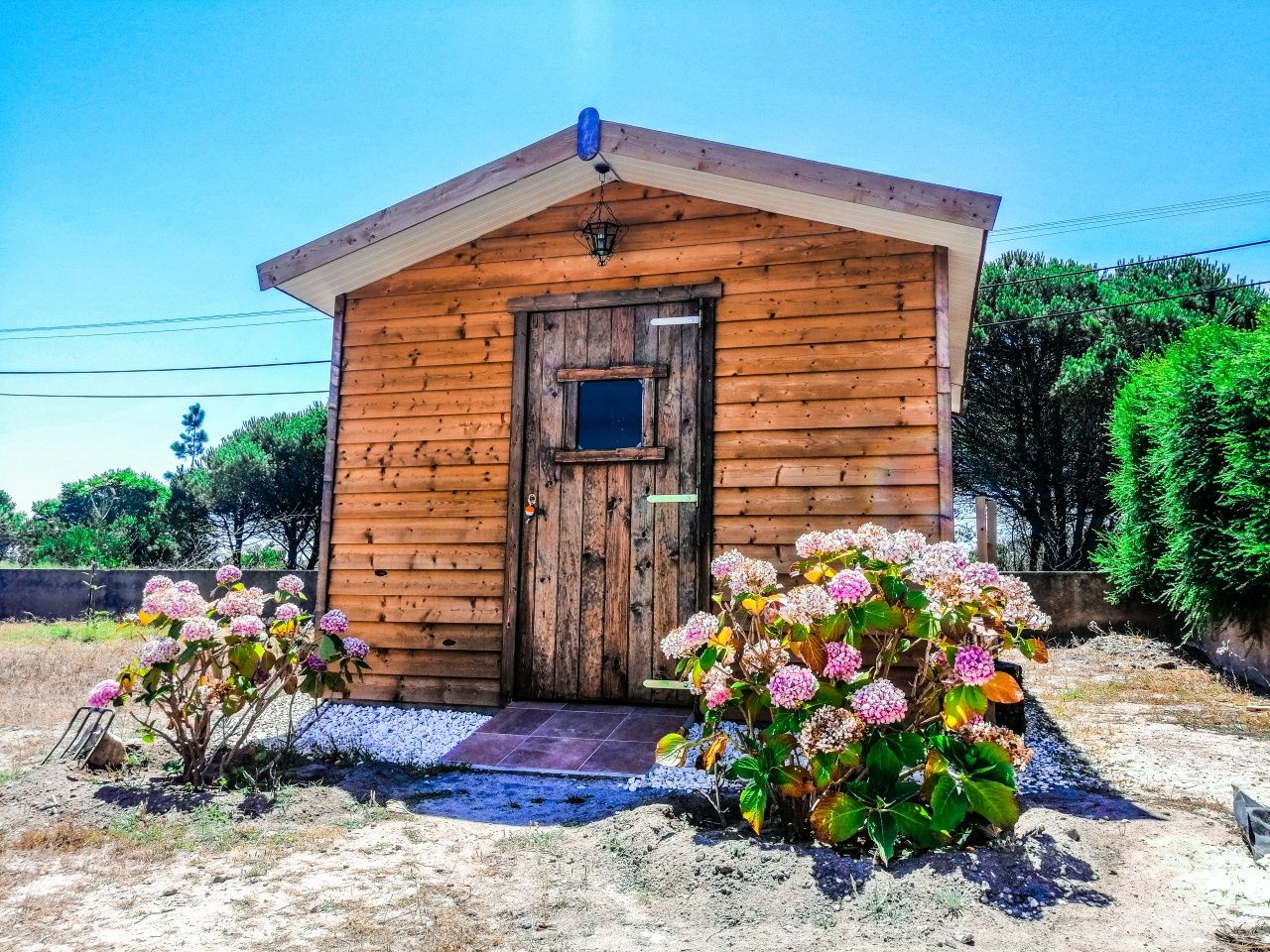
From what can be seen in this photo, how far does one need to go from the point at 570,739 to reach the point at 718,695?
1679 millimetres

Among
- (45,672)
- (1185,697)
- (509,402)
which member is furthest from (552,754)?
(45,672)

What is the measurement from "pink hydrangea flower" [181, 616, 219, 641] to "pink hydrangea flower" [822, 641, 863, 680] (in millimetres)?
2495

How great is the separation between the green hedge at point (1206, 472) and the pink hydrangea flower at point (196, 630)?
19.6 feet

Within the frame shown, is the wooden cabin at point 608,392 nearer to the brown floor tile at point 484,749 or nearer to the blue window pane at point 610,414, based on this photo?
the blue window pane at point 610,414

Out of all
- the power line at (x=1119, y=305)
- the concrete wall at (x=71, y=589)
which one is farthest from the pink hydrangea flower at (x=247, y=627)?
the power line at (x=1119, y=305)

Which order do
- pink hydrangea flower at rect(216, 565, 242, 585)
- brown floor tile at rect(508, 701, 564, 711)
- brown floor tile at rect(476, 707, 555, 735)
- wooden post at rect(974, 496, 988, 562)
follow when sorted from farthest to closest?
wooden post at rect(974, 496, 988, 562), brown floor tile at rect(508, 701, 564, 711), brown floor tile at rect(476, 707, 555, 735), pink hydrangea flower at rect(216, 565, 242, 585)

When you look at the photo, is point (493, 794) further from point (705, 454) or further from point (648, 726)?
point (705, 454)

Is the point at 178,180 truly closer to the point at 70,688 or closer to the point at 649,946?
the point at 70,688

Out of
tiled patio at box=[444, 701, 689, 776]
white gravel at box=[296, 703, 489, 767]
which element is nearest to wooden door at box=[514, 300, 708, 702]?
tiled patio at box=[444, 701, 689, 776]

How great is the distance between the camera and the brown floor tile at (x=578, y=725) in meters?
4.25

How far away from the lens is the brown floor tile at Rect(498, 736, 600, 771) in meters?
3.87

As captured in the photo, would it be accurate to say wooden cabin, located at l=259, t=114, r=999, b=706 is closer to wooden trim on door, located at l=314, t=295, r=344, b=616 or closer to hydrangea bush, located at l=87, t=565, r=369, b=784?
wooden trim on door, located at l=314, t=295, r=344, b=616

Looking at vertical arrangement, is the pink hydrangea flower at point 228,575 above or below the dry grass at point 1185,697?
above

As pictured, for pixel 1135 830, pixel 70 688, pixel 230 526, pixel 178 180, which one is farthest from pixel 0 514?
pixel 1135 830
